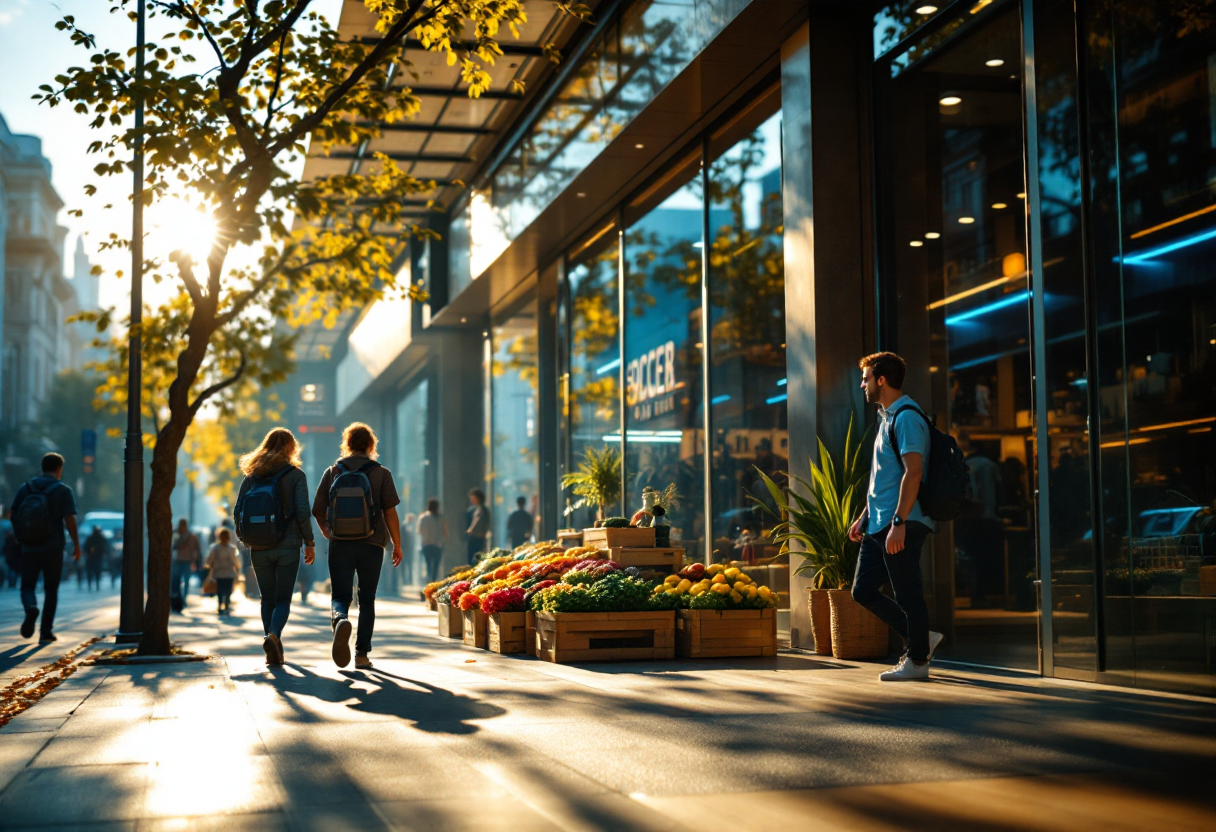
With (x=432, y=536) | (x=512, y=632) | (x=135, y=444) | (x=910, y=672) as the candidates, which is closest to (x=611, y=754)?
(x=910, y=672)

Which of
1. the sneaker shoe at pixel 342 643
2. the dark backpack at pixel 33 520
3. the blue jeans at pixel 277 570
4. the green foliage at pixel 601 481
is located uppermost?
the green foliage at pixel 601 481

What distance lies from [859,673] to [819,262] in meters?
3.59

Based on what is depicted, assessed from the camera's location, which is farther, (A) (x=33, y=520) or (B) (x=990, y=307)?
(A) (x=33, y=520)

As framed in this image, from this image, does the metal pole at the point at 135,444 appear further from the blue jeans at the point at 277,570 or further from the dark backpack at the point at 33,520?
the blue jeans at the point at 277,570

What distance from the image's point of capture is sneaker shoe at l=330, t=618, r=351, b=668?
9195 mm

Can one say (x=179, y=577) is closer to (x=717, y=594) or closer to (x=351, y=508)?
(x=351, y=508)

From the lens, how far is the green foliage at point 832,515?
995cm

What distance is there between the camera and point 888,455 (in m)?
8.01

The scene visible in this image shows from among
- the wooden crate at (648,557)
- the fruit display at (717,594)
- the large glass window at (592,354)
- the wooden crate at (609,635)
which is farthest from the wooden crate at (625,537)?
the large glass window at (592,354)

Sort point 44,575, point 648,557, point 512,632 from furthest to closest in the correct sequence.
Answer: point 44,575 < point 648,557 < point 512,632

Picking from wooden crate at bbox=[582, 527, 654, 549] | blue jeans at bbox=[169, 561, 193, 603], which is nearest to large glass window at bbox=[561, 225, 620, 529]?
wooden crate at bbox=[582, 527, 654, 549]

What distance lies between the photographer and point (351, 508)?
9.53 meters

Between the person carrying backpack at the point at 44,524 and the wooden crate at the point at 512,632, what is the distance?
16.2 ft

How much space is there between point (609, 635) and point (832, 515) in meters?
1.91
